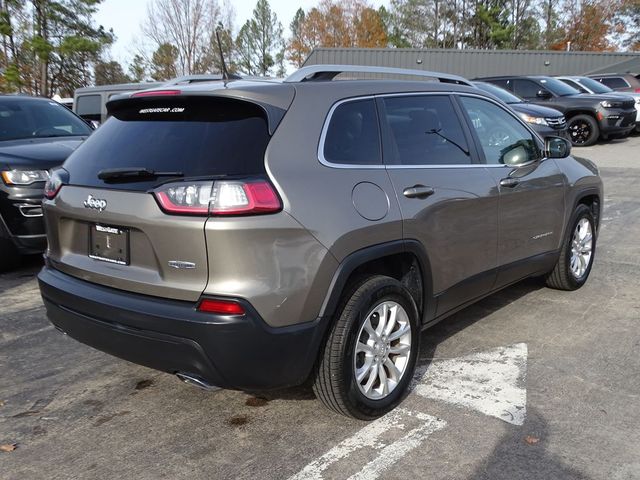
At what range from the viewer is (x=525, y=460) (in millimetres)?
2869

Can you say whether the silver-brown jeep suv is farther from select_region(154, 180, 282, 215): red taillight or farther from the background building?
the background building

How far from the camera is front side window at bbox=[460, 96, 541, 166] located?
4.14 m

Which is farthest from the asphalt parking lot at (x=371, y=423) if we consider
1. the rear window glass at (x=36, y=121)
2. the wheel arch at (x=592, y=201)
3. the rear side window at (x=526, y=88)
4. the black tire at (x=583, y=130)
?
the rear side window at (x=526, y=88)

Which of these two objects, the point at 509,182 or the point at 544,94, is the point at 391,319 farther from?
the point at 544,94

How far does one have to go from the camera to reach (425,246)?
11.3 ft

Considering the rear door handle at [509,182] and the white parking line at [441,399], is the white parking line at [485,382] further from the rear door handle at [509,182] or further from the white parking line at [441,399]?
the rear door handle at [509,182]

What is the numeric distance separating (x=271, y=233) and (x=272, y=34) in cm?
6626

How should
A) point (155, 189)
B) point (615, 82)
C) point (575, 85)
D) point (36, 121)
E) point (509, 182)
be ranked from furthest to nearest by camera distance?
point (615, 82), point (575, 85), point (36, 121), point (509, 182), point (155, 189)

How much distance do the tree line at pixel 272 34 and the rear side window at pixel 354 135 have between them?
27753mm

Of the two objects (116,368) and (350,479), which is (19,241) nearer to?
(116,368)

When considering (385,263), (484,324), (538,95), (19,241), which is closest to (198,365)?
(385,263)

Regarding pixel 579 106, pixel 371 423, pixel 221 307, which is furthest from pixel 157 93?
pixel 579 106

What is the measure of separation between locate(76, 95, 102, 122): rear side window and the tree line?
16.4 meters

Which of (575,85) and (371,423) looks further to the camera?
(575,85)
